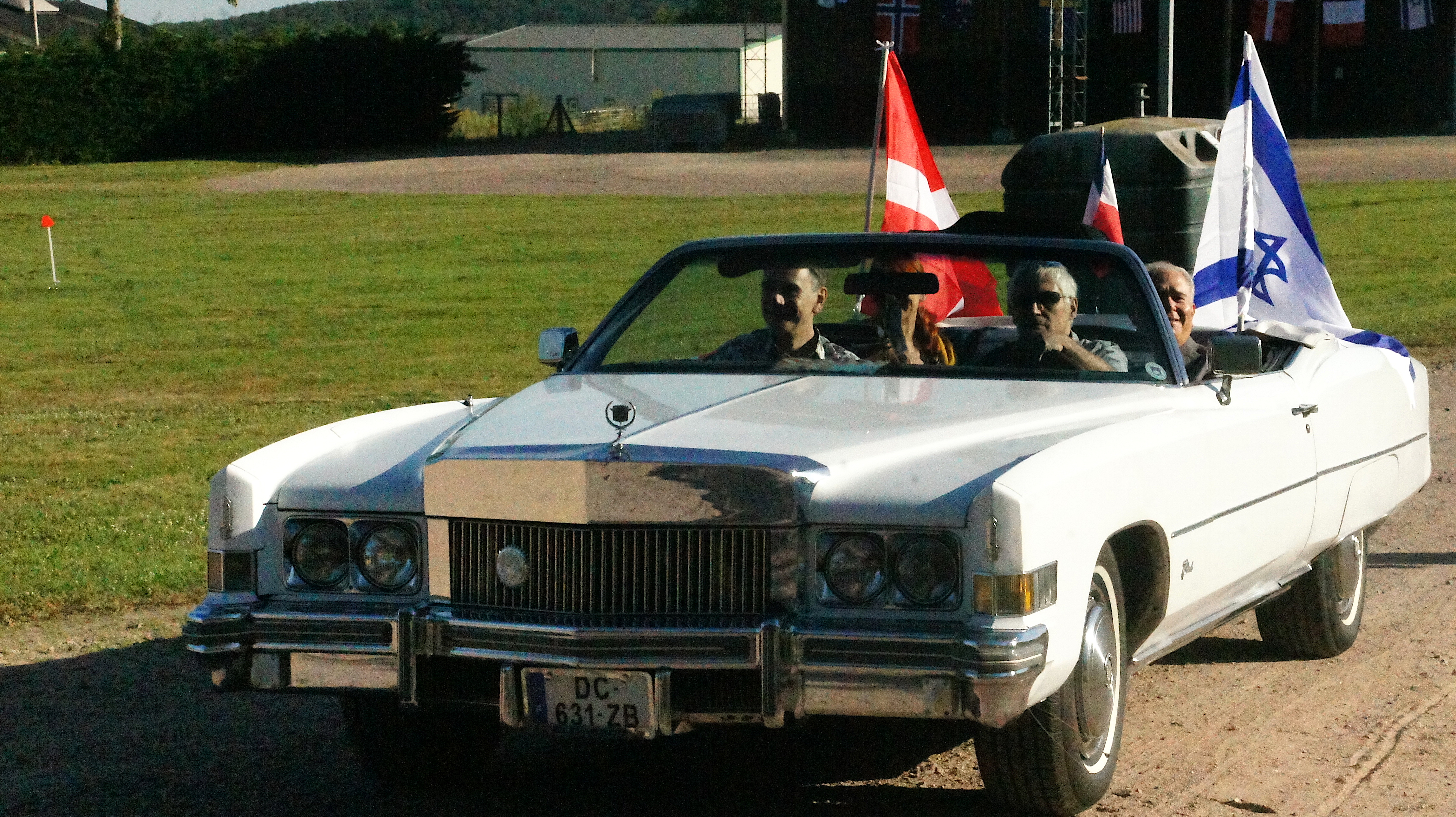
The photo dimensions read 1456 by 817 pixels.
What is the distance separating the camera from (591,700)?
4055mm

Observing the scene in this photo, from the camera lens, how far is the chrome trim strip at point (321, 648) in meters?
4.24

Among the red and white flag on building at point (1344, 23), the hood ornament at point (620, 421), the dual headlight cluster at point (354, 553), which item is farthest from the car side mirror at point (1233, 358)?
the red and white flag on building at point (1344, 23)

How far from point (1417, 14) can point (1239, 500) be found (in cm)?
4087

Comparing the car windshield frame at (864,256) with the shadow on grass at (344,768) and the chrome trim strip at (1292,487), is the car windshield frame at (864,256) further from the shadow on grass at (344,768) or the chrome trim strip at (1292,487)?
the shadow on grass at (344,768)

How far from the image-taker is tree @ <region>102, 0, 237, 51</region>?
56344 mm

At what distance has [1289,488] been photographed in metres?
5.62

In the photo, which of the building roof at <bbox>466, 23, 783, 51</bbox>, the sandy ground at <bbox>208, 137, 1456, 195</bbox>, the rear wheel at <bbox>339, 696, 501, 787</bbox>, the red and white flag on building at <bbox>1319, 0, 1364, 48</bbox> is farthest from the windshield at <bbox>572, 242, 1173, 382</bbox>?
the building roof at <bbox>466, 23, 783, 51</bbox>

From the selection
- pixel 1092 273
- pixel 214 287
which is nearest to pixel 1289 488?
pixel 1092 273

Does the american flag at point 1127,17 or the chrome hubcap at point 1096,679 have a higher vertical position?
the american flag at point 1127,17

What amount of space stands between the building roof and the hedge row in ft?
117

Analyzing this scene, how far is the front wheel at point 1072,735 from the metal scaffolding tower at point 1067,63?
23.7 m

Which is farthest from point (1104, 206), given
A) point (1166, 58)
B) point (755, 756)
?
point (1166, 58)

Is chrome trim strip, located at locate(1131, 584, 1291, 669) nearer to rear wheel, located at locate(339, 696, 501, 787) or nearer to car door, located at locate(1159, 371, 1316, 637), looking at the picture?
car door, located at locate(1159, 371, 1316, 637)

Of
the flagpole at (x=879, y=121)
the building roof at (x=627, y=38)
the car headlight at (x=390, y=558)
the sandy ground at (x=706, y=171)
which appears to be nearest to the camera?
the car headlight at (x=390, y=558)
